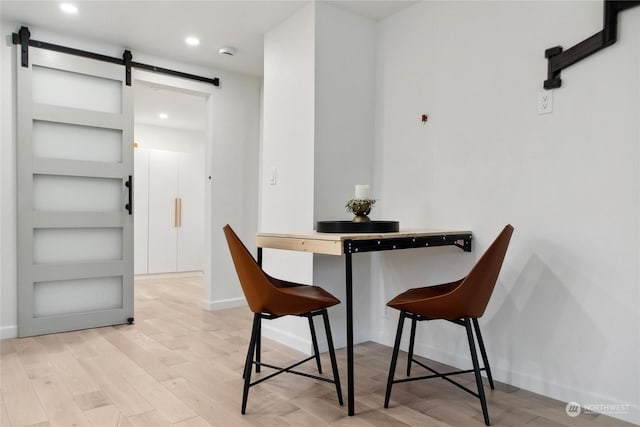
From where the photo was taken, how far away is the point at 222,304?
4.10 meters

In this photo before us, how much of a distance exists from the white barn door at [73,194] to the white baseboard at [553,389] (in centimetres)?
254

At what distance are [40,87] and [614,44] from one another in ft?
11.8

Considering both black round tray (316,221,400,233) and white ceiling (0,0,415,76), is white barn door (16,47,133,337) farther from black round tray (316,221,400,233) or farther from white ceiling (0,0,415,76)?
black round tray (316,221,400,233)

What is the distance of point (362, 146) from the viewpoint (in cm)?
301

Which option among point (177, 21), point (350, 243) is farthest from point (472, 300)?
point (177, 21)

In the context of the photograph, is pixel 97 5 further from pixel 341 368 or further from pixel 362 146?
pixel 341 368

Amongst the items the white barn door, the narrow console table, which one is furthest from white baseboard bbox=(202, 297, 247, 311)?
the narrow console table

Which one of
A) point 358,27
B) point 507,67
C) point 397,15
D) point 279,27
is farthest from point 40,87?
point 507,67

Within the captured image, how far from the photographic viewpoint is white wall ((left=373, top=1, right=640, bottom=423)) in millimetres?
1848

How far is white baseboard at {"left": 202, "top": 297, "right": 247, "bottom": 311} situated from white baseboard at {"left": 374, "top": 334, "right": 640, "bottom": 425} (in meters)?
2.15

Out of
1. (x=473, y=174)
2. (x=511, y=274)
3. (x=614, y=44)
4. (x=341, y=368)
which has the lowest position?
(x=341, y=368)

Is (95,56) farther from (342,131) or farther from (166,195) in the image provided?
(166,195)

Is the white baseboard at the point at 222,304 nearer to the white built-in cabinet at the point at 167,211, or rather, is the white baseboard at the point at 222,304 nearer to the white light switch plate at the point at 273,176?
the white light switch plate at the point at 273,176

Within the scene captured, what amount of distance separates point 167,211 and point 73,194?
2.82m
